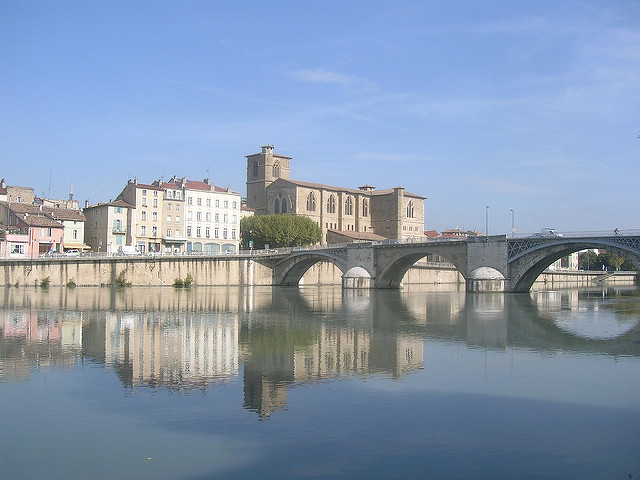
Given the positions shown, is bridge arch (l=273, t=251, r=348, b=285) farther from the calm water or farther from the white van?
the calm water

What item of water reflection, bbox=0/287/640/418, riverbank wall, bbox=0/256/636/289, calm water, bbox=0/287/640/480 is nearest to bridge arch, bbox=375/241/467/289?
riverbank wall, bbox=0/256/636/289

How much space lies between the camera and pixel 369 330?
34531mm

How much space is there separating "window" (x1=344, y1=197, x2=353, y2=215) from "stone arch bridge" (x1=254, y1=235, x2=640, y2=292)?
38540 mm

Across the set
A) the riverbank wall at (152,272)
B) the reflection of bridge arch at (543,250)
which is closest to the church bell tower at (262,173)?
the riverbank wall at (152,272)

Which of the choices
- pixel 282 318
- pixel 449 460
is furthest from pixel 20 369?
pixel 282 318

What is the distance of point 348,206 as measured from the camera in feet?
421

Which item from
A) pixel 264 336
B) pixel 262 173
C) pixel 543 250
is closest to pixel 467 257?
pixel 543 250

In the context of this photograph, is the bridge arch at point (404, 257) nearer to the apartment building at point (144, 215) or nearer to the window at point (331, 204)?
the apartment building at point (144, 215)

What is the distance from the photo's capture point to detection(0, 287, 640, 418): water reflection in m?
21.7

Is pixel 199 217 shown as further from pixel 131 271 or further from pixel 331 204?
pixel 331 204

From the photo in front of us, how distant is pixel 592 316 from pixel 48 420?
3918 cm

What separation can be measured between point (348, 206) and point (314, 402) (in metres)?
111

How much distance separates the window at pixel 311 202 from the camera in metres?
120

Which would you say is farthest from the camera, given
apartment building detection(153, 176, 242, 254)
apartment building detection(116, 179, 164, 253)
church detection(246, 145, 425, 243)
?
church detection(246, 145, 425, 243)
